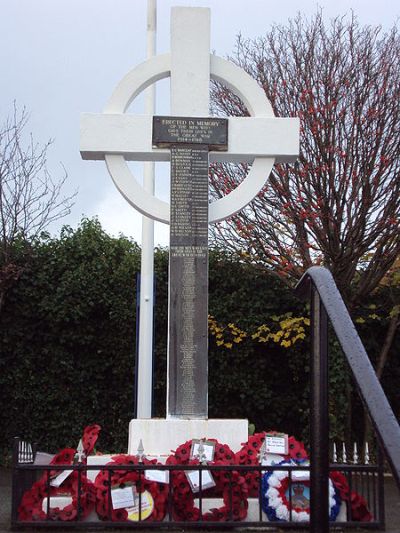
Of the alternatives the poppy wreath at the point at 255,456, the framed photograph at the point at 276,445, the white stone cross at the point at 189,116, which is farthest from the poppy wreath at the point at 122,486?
the white stone cross at the point at 189,116

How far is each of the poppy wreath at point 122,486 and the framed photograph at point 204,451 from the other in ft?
1.26

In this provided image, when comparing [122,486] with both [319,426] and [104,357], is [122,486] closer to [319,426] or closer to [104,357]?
[319,426]

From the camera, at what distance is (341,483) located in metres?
5.42

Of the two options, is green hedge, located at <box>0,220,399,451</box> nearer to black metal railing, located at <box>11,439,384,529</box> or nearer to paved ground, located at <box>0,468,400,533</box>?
paved ground, located at <box>0,468,400,533</box>

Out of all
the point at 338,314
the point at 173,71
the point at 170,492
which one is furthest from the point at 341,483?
the point at 173,71

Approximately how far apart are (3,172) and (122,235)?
2007 mm

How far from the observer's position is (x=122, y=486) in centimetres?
526

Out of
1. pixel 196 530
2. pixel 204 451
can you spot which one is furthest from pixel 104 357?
pixel 196 530

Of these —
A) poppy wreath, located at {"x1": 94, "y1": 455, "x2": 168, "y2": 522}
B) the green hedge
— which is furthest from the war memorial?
the green hedge

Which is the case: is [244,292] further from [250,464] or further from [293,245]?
[250,464]

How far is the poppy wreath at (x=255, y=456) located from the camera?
17.8ft

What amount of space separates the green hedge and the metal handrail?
7562mm

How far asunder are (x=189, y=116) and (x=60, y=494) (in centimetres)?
352

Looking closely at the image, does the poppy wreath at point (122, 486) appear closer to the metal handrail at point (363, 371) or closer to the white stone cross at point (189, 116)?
the white stone cross at point (189, 116)
